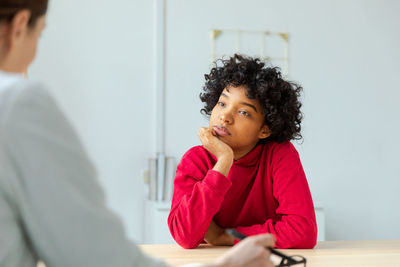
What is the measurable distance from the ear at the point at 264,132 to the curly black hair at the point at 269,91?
12 mm

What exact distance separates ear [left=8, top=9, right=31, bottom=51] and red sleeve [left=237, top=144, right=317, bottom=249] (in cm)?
105

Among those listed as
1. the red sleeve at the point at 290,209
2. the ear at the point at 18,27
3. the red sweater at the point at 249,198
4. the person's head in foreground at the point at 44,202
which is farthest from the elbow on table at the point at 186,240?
the ear at the point at 18,27

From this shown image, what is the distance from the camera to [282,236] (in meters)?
1.50

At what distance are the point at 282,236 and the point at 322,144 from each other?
2027 millimetres

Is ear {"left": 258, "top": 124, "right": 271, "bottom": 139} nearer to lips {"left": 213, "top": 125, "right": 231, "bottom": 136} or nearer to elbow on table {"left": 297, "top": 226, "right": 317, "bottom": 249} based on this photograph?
lips {"left": 213, "top": 125, "right": 231, "bottom": 136}

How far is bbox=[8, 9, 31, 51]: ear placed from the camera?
611mm

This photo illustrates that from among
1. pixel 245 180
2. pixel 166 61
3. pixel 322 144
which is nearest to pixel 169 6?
pixel 166 61

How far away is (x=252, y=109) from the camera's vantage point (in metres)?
1.69

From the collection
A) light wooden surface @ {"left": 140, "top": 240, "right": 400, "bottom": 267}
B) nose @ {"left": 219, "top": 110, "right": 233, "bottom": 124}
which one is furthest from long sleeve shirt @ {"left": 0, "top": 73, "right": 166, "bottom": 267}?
nose @ {"left": 219, "top": 110, "right": 233, "bottom": 124}

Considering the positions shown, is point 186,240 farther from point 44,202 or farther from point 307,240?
point 44,202

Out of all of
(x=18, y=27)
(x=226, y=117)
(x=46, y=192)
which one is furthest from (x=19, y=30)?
(x=226, y=117)

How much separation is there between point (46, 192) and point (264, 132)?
49.5 inches

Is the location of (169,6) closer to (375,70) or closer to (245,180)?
(375,70)

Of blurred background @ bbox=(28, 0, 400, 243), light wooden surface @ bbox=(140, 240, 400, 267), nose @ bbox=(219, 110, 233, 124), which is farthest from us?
blurred background @ bbox=(28, 0, 400, 243)
